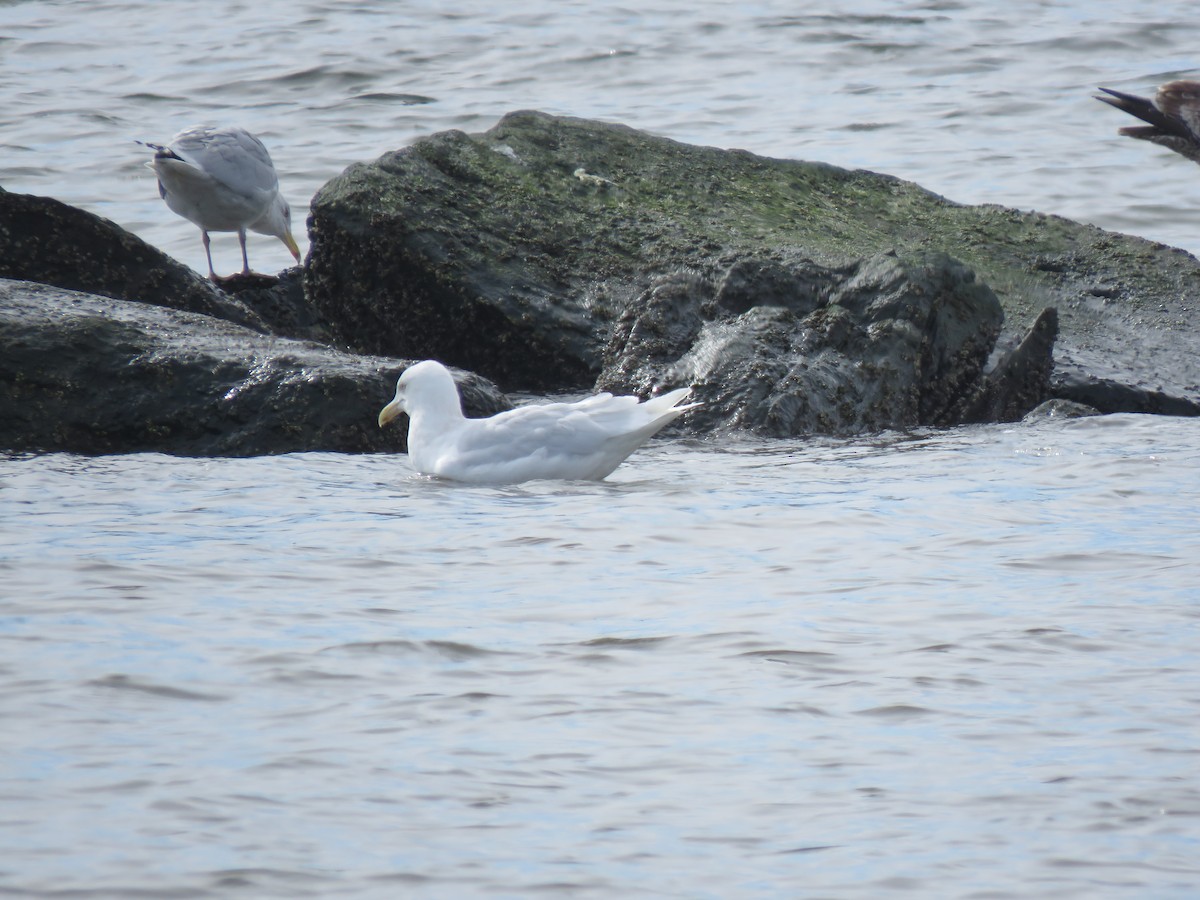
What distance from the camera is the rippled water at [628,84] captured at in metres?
14.4

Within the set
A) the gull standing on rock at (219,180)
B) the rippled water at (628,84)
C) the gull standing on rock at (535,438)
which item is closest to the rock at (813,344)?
the gull standing on rock at (535,438)

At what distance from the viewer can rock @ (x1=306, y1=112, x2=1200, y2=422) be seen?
882 cm

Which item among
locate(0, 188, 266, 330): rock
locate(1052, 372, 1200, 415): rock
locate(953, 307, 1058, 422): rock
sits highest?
locate(0, 188, 266, 330): rock

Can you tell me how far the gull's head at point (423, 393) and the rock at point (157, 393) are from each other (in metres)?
0.34

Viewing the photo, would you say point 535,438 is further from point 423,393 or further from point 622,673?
point 622,673

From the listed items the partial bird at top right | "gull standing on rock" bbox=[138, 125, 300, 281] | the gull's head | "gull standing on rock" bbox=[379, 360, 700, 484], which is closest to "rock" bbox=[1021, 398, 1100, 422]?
the partial bird at top right

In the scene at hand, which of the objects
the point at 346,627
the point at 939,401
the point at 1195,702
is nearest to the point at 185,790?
the point at 346,627

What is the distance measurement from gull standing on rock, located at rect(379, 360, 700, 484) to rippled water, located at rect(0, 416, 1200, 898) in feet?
0.89

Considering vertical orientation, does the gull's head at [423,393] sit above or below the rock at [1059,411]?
above

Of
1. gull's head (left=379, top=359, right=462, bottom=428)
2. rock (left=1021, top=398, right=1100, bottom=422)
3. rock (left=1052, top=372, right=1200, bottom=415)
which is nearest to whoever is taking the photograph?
gull's head (left=379, top=359, right=462, bottom=428)

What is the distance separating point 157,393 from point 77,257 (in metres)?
1.88

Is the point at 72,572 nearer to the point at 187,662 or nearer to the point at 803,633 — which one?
the point at 187,662

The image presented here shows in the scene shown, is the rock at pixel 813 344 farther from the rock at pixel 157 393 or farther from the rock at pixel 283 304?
the rock at pixel 283 304

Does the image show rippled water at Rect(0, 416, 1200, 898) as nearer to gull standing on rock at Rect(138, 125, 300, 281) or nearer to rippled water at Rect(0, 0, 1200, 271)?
gull standing on rock at Rect(138, 125, 300, 281)
